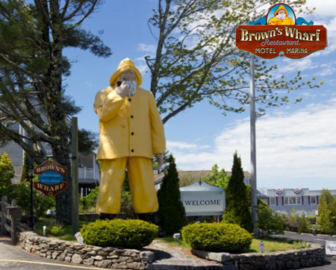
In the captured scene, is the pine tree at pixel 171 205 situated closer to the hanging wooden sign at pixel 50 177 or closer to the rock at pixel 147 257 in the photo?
the hanging wooden sign at pixel 50 177

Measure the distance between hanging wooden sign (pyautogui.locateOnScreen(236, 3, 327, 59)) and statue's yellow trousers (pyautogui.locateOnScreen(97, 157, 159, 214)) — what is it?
6.15 metres

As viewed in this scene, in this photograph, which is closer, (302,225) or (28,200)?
(28,200)

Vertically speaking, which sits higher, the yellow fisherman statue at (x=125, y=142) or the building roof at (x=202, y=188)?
the yellow fisherman statue at (x=125, y=142)

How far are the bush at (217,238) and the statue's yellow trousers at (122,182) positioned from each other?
183cm

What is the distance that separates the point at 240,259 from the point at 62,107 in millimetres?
8571

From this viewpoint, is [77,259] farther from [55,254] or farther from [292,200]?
[292,200]

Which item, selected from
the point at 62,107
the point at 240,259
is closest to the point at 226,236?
the point at 240,259

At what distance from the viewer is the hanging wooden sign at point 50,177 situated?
13.1 meters

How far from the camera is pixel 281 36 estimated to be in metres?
15.6

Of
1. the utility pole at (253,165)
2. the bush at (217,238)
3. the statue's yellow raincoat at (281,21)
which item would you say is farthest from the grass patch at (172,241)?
the statue's yellow raincoat at (281,21)

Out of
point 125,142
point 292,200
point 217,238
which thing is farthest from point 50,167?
point 292,200

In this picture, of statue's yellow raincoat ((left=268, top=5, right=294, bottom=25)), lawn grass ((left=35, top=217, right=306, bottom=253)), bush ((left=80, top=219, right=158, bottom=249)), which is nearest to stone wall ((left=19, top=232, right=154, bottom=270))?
bush ((left=80, top=219, right=158, bottom=249))

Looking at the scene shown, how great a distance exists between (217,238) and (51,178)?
17.9 feet

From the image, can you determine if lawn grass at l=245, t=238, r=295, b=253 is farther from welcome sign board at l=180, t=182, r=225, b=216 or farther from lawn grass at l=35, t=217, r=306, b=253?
welcome sign board at l=180, t=182, r=225, b=216
